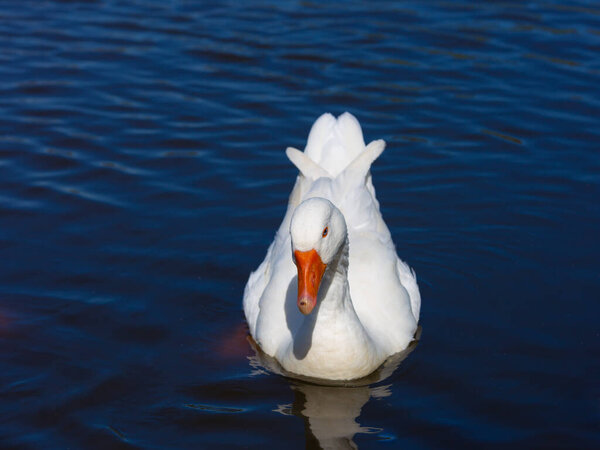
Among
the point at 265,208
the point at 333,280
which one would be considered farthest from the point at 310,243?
the point at 265,208

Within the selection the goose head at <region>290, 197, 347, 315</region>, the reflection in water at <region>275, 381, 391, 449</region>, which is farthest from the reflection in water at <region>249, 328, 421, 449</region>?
the goose head at <region>290, 197, 347, 315</region>

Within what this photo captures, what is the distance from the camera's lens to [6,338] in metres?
6.64

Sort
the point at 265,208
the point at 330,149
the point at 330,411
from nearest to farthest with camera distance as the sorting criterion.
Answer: the point at 330,411 → the point at 330,149 → the point at 265,208

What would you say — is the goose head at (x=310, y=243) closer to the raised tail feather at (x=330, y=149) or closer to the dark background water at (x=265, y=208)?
the dark background water at (x=265, y=208)

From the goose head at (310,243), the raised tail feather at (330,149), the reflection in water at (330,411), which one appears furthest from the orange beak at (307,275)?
the raised tail feather at (330,149)

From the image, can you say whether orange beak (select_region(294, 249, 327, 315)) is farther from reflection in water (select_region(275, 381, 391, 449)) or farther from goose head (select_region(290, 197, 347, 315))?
reflection in water (select_region(275, 381, 391, 449))

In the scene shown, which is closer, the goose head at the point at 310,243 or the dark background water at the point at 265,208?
the goose head at the point at 310,243

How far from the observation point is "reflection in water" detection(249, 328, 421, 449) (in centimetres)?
559

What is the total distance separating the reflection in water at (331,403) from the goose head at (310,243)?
82cm

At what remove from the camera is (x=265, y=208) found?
8.65m

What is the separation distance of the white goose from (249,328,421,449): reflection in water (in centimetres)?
7

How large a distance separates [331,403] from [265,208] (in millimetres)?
3072

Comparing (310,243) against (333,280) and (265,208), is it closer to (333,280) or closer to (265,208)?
(333,280)

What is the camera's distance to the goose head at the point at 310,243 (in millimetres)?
5312
